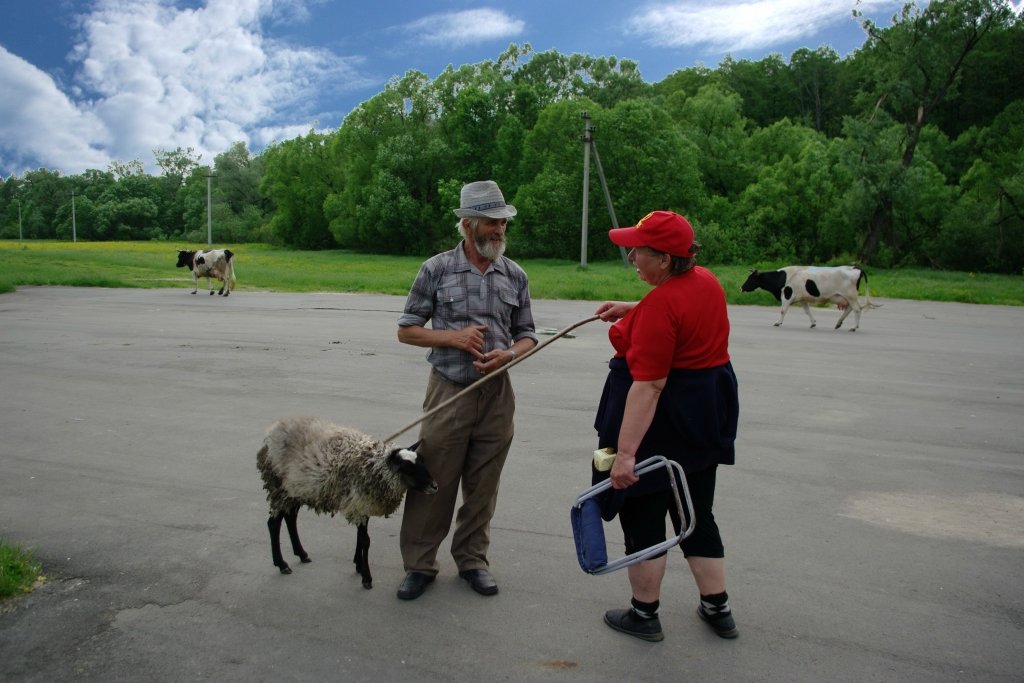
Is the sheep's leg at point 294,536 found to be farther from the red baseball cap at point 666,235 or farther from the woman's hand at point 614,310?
the red baseball cap at point 666,235

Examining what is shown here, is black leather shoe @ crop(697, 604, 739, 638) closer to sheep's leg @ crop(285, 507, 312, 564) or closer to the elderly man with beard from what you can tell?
the elderly man with beard

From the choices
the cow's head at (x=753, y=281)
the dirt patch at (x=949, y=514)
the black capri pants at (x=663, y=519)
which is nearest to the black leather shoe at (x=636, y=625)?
the black capri pants at (x=663, y=519)

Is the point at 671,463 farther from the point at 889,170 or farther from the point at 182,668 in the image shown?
the point at 889,170

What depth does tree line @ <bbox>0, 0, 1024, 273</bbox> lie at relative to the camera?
41438 mm

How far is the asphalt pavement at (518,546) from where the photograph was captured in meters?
3.65

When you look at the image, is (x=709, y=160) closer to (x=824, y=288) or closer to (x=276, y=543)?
(x=824, y=288)

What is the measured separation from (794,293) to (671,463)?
16.0 meters

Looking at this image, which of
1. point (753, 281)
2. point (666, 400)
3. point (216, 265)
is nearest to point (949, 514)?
point (666, 400)

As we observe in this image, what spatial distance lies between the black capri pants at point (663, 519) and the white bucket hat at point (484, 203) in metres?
1.68

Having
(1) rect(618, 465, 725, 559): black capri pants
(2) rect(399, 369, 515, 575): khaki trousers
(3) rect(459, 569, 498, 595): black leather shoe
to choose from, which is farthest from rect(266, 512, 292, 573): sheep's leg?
(1) rect(618, 465, 725, 559): black capri pants

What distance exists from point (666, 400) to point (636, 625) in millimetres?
1195

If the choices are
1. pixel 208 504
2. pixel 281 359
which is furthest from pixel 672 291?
pixel 281 359

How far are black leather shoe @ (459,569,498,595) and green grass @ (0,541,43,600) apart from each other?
2439mm

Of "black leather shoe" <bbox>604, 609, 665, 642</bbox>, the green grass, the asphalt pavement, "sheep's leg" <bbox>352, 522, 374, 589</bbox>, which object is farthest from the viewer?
"sheep's leg" <bbox>352, 522, 374, 589</bbox>
